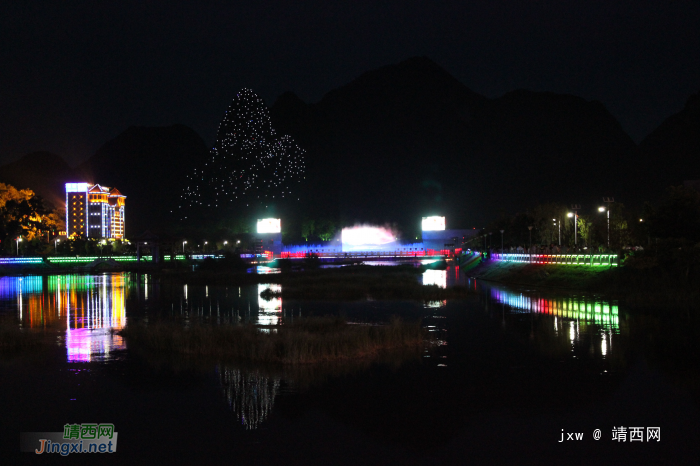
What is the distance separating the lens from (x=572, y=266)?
165ft

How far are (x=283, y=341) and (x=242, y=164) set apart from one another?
122118mm

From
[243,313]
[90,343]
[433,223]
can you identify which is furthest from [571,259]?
[433,223]

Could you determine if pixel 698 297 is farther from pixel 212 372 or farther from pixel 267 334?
pixel 212 372

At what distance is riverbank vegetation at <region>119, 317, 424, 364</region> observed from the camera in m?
20.6

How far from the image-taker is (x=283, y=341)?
21.2 meters

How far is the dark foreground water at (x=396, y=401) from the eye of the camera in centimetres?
1293

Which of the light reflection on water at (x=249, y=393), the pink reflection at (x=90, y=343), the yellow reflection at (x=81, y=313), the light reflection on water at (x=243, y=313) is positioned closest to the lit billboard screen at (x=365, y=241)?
the light reflection on water at (x=243, y=313)

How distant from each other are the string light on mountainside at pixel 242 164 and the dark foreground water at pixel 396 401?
105874 millimetres

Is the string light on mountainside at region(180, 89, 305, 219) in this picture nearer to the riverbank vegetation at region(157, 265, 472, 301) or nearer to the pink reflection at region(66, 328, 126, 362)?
the riverbank vegetation at region(157, 265, 472, 301)

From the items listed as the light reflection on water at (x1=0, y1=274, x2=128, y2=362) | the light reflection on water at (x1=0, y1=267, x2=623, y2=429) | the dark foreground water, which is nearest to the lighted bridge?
the light reflection on water at (x1=0, y1=267, x2=623, y2=429)

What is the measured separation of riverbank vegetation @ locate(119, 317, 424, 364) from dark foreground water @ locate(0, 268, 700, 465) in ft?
3.20

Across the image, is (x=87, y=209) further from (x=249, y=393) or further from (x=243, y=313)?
(x=249, y=393)

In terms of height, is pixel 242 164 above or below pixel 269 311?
above

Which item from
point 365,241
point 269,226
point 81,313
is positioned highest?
point 269,226
